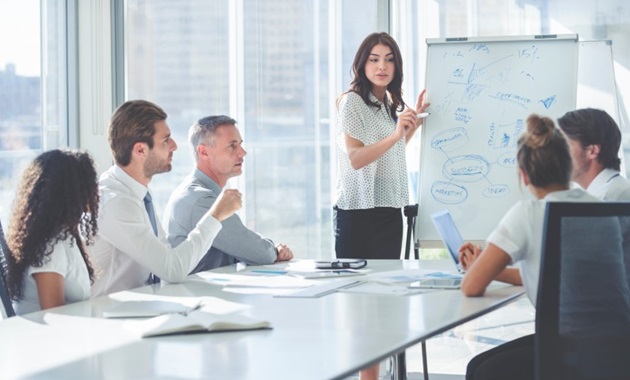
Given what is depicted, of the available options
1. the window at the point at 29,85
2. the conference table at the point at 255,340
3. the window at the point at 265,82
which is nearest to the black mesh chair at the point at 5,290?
the conference table at the point at 255,340

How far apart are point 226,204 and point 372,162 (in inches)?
45.6

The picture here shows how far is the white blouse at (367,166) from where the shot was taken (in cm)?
418

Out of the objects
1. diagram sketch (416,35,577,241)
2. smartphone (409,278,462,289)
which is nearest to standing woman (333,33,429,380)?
diagram sketch (416,35,577,241)

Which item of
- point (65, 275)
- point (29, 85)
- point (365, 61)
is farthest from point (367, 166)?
point (29, 85)

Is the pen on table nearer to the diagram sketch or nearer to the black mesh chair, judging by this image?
the black mesh chair

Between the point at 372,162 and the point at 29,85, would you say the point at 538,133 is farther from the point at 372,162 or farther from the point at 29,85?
the point at 29,85

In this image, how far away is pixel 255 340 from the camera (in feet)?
6.55

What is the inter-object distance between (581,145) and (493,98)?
1.53m

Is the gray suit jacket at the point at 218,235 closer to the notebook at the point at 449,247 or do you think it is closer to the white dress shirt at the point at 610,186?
the notebook at the point at 449,247

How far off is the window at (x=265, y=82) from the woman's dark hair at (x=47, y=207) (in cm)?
271

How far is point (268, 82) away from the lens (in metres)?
5.47

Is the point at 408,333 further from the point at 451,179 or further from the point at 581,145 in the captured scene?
the point at 451,179

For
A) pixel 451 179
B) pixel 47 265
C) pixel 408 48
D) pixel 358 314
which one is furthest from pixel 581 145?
pixel 408 48

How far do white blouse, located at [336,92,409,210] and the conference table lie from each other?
4.92 ft
